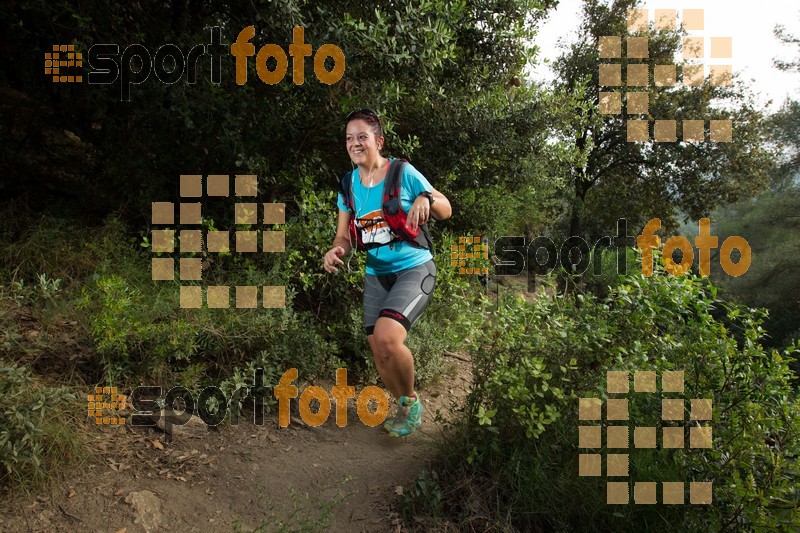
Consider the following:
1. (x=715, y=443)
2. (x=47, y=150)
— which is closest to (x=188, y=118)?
(x=47, y=150)

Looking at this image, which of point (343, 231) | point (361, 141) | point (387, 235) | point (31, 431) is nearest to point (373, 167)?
point (361, 141)

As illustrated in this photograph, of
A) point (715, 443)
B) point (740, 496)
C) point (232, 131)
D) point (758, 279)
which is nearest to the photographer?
point (740, 496)

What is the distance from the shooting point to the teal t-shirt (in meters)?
3.44

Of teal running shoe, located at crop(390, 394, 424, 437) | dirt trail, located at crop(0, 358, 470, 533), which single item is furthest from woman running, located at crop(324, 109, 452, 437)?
dirt trail, located at crop(0, 358, 470, 533)

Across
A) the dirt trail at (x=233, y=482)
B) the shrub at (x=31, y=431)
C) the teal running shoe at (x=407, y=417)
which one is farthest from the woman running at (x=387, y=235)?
the shrub at (x=31, y=431)

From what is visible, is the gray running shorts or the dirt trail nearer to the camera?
the dirt trail

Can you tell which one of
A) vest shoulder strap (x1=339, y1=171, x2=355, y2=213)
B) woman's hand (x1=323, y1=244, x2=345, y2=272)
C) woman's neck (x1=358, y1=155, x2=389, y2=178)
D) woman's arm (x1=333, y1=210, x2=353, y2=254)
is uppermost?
woman's neck (x1=358, y1=155, x2=389, y2=178)

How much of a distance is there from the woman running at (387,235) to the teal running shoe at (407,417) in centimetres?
30

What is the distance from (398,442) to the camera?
448 centimetres

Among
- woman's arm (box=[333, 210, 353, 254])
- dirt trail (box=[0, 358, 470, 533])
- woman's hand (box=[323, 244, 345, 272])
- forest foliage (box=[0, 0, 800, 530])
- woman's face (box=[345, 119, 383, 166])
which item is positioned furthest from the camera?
woman's arm (box=[333, 210, 353, 254])

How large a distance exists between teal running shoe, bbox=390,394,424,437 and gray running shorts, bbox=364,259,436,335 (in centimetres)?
71

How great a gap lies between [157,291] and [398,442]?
276cm

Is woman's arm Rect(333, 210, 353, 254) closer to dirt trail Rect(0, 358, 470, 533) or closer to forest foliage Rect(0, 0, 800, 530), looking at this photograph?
forest foliage Rect(0, 0, 800, 530)

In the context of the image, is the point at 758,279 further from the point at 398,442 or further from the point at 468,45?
the point at 398,442
